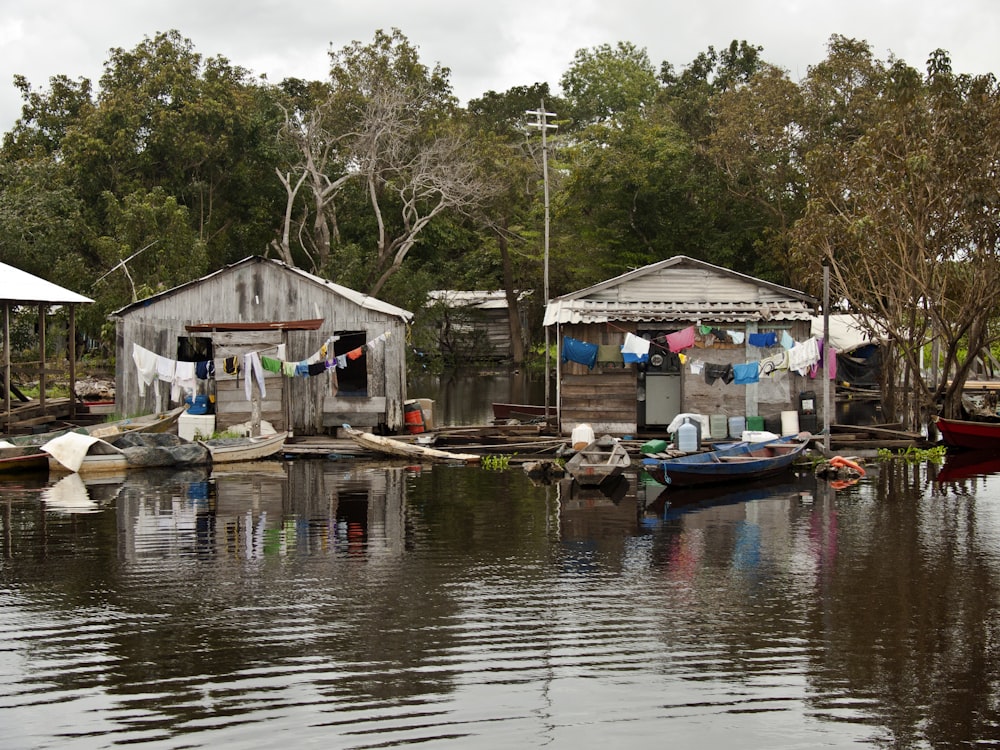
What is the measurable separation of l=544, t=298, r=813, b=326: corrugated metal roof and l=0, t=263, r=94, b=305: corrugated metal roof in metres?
12.7

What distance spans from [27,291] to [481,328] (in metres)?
35.8

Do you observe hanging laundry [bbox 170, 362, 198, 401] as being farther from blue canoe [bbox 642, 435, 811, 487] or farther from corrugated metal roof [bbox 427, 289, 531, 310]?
corrugated metal roof [bbox 427, 289, 531, 310]

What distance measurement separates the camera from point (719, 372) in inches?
1070

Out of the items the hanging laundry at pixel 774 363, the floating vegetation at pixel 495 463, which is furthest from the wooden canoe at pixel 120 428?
the hanging laundry at pixel 774 363

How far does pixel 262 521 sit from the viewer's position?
17984 mm

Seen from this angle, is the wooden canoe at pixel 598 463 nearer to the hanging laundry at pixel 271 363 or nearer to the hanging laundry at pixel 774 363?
the hanging laundry at pixel 774 363

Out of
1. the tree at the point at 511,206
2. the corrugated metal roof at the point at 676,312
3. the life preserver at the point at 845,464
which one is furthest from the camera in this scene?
the tree at the point at 511,206

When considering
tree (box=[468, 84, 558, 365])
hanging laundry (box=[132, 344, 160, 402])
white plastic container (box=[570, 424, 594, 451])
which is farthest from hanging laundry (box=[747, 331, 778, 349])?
tree (box=[468, 84, 558, 365])

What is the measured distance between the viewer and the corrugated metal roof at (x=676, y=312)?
89.7ft

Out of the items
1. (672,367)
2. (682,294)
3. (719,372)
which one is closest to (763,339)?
(719,372)

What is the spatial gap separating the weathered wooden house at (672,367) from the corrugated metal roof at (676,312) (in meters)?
0.02

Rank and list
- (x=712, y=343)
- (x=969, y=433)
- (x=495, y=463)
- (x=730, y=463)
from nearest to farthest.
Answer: (x=730, y=463), (x=495, y=463), (x=969, y=433), (x=712, y=343)

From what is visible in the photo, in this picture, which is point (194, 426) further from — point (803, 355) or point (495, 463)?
point (803, 355)

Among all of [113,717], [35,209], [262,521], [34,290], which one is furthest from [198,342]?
[113,717]
